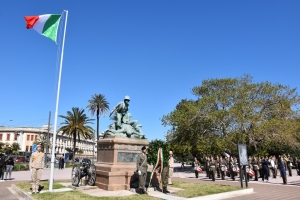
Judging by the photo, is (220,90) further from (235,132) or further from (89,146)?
(89,146)

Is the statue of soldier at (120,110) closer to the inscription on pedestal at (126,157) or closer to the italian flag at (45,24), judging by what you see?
the inscription on pedestal at (126,157)

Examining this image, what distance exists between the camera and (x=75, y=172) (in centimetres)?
1086

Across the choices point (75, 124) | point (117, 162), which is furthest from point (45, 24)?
point (75, 124)

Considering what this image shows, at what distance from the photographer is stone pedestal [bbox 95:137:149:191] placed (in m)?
10.3

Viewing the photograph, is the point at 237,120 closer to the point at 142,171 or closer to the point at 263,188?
the point at 263,188

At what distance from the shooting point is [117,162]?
1082 cm

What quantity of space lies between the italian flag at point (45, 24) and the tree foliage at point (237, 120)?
17.5 meters

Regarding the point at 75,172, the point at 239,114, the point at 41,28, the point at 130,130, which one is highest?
the point at 41,28

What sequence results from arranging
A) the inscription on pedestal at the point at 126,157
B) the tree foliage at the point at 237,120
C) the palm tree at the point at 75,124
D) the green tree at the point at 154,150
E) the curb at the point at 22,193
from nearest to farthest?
the curb at the point at 22,193
the inscription on pedestal at the point at 126,157
the green tree at the point at 154,150
the tree foliage at the point at 237,120
the palm tree at the point at 75,124

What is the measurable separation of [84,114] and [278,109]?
28.2 metres

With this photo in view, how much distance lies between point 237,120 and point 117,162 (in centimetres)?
1705

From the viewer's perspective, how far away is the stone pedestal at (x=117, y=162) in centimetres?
1030

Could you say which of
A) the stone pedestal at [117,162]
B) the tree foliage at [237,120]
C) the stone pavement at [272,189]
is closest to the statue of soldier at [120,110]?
the stone pedestal at [117,162]

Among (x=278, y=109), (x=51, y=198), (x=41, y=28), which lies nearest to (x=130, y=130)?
(x=51, y=198)
